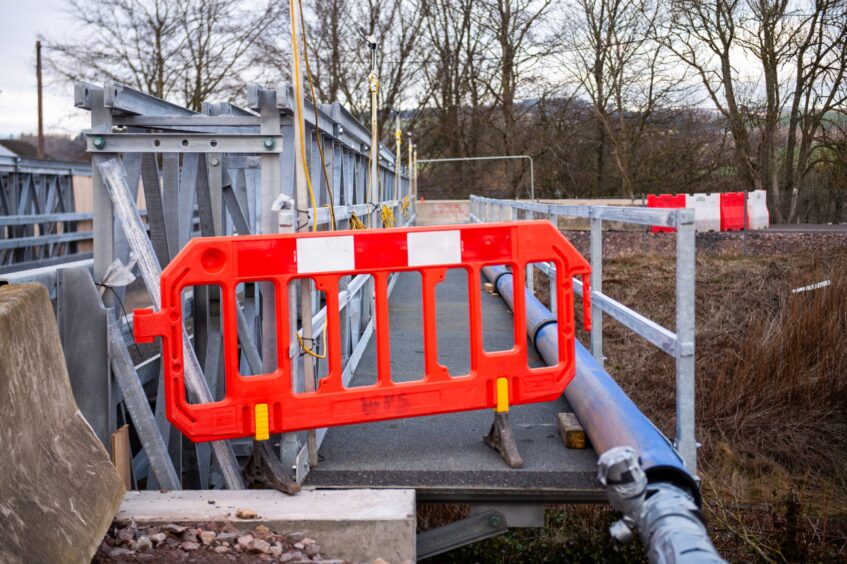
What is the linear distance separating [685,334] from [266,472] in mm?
1924

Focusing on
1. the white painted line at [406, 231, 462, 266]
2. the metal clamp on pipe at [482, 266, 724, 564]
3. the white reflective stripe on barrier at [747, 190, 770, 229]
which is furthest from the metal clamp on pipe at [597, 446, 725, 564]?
the white reflective stripe on barrier at [747, 190, 770, 229]

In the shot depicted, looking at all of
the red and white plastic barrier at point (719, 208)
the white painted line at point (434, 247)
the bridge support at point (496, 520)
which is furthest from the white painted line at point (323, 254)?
the red and white plastic barrier at point (719, 208)

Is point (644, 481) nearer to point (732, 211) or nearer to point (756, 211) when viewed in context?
point (732, 211)

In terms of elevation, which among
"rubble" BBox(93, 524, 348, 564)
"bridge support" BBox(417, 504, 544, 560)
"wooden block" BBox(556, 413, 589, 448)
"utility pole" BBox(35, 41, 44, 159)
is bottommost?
"bridge support" BBox(417, 504, 544, 560)

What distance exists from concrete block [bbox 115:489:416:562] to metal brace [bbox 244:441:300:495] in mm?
73

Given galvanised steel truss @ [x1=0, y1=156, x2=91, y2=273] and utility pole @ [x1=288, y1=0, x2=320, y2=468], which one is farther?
galvanised steel truss @ [x1=0, y1=156, x2=91, y2=273]

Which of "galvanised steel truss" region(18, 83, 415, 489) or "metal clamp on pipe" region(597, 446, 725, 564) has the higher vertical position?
"galvanised steel truss" region(18, 83, 415, 489)

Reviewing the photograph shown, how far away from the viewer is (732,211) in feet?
90.4

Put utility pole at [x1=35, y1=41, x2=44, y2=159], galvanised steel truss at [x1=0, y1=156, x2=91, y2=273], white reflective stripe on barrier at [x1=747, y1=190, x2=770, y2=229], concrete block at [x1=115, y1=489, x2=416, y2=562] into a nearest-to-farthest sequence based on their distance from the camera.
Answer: concrete block at [x1=115, y1=489, x2=416, y2=562] → galvanised steel truss at [x1=0, y1=156, x2=91, y2=273] → white reflective stripe on barrier at [x1=747, y1=190, x2=770, y2=229] → utility pole at [x1=35, y1=41, x2=44, y2=159]

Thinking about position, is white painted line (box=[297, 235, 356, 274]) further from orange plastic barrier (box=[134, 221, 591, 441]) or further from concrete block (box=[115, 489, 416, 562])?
concrete block (box=[115, 489, 416, 562])

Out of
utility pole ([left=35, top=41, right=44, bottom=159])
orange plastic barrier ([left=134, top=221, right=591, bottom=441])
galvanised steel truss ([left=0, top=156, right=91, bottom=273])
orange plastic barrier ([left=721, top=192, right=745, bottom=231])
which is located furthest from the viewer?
utility pole ([left=35, top=41, right=44, bottom=159])

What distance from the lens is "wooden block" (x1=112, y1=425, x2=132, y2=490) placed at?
3.86m

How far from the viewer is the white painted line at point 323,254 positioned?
3594 millimetres

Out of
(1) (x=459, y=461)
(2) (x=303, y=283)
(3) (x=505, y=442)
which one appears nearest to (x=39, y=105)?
(2) (x=303, y=283)
